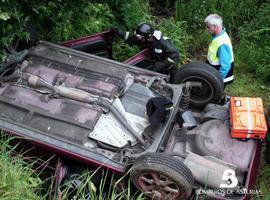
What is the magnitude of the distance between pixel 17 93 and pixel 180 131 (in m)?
1.99

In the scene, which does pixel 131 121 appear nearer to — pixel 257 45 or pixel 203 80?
pixel 203 80

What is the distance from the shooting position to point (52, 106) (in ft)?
16.7

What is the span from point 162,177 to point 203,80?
1744mm

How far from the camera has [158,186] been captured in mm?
4699

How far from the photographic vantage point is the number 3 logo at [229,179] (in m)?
4.61

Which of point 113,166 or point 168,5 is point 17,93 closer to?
point 113,166

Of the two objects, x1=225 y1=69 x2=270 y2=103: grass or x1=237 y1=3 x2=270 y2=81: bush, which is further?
x1=237 y1=3 x2=270 y2=81: bush

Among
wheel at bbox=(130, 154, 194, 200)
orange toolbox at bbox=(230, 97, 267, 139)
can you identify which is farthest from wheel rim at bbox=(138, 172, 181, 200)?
orange toolbox at bbox=(230, 97, 267, 139)

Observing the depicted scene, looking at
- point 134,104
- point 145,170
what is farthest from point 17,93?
point 145,170

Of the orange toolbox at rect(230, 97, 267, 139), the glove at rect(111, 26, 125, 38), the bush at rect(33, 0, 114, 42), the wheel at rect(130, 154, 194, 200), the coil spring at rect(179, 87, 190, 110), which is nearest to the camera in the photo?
the wheel at rect(130, 154, 194, 200)

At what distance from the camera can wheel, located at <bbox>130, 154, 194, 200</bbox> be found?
177 inches

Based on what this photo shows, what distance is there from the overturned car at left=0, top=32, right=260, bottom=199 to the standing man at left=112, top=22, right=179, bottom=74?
1.82ft

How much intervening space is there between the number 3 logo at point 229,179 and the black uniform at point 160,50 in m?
2.24

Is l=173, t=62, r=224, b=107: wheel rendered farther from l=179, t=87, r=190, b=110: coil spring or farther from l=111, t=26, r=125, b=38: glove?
l=111, t=26, r=125, b=38: glove
